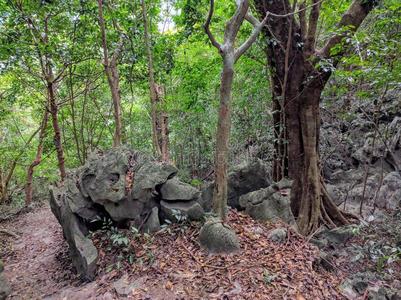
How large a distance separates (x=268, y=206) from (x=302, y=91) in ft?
8.28

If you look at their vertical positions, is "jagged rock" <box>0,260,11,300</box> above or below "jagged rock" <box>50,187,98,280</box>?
below

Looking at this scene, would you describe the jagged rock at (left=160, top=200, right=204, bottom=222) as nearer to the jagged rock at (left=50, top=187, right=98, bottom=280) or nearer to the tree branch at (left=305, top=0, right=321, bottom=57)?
the jagged rock at (left=50, top=187, right=98, bottom=280)

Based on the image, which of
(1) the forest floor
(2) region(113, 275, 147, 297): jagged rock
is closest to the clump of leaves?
(1) the forest floor

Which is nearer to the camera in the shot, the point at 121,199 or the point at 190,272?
the point at 190,272

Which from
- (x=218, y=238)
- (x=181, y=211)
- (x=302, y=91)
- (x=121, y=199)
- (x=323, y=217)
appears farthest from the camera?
(x=323, y=217)

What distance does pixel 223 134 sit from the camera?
416cm

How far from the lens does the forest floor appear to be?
351 cm

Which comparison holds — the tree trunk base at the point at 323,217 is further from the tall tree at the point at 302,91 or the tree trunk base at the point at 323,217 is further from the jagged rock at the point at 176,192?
the jagged rock at the point at 176,192

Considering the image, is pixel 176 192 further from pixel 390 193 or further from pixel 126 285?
pixel 390 193

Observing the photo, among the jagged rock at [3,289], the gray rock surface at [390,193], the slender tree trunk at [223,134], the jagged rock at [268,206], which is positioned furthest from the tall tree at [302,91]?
the jagged rock at [3,289]

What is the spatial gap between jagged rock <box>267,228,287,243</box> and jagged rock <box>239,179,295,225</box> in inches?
22.5

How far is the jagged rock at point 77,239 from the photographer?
161 inches

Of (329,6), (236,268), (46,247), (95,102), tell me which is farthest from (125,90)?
(236,268)

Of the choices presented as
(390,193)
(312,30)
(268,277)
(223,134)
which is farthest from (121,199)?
(390,193)
